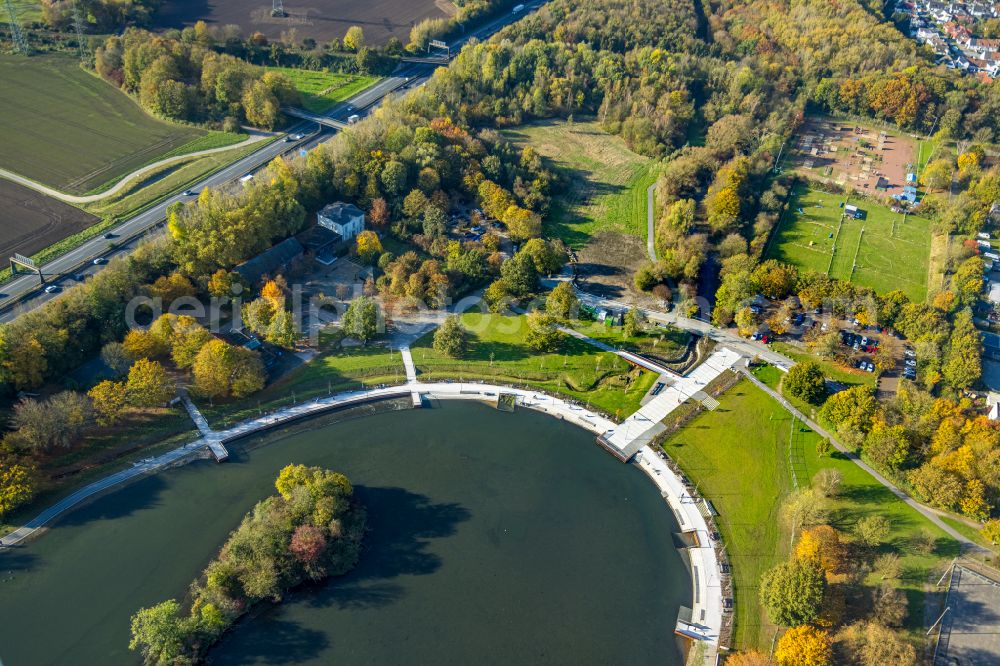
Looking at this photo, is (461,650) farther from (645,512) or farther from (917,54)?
(917,54)

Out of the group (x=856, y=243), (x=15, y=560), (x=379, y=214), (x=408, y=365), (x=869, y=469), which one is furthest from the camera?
(x=856, y=243)

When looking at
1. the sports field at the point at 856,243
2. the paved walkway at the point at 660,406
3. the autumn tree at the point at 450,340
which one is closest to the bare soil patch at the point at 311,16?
the sports field at the point at 856,243

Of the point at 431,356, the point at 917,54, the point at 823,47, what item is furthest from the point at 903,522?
the point at 917,54

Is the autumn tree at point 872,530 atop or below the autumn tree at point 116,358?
below

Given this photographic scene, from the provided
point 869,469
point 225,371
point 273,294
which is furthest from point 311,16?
point 869,469

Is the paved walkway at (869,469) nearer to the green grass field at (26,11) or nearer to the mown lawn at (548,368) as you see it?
the mown lawn at (548,368)

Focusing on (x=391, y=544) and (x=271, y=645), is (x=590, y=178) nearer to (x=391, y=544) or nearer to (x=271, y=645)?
(x=391, y=544)

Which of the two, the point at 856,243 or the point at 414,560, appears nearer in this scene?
the point at 414,560
